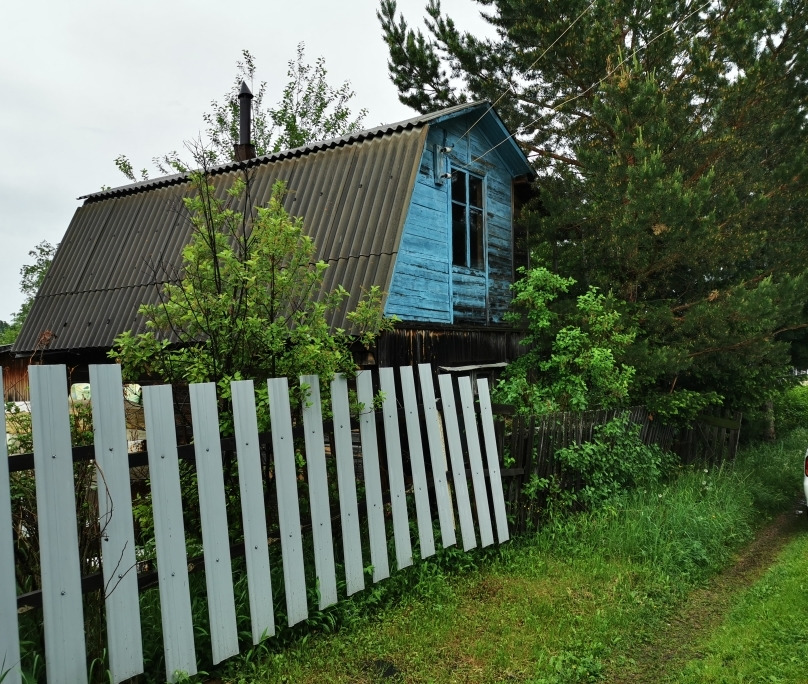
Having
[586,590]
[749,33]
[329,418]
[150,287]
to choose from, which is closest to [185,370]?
[329,418]

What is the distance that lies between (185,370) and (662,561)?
460 centimetres

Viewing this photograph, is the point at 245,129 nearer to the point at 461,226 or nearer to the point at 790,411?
the point at 461,226

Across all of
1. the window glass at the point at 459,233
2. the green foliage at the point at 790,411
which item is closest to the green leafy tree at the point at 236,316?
the window glass at the point at 459,233

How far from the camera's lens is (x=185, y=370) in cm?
431

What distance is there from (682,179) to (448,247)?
12.5 feet

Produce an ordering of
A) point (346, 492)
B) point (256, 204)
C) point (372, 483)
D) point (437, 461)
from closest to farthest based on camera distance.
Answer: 1. point (346, 492)
2. point (372, 483)
3. point (437, 461)
4. point (256, 204)

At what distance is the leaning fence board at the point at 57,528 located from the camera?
2.81 metres

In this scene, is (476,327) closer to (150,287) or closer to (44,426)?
(150,287)

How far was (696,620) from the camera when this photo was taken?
4.80 meters

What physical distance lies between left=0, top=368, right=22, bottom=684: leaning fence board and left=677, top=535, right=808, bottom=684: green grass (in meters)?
3.77

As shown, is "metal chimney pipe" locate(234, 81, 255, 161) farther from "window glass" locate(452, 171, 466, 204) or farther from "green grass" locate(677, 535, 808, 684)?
"green grass" locate(677, 535, 808, 684)

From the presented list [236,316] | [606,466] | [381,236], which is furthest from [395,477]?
[381,236]

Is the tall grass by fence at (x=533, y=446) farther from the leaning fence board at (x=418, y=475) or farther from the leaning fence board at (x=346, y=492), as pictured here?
the leaning fence board at (x=346, y=492)

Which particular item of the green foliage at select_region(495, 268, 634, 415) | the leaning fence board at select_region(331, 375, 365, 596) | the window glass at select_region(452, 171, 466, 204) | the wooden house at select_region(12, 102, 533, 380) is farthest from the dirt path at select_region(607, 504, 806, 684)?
the window glass at select_region(452, 171, 466, 204)
